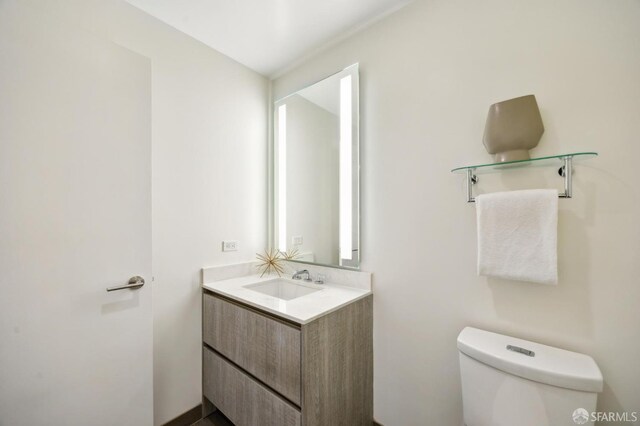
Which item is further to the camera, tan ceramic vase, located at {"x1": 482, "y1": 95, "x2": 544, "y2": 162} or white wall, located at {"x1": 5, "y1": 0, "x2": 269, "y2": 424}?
white wall, located at {"x1": 5, "y1": 0, "x2": 269, "y2": 424}

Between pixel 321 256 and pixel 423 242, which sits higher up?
pixel 423 242

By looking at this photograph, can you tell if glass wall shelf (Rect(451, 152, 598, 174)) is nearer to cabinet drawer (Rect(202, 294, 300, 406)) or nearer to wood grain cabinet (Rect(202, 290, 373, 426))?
wood grain cabinet (Rect(202, 290, 373, 426))

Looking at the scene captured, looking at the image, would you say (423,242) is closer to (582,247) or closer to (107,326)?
(582,247)

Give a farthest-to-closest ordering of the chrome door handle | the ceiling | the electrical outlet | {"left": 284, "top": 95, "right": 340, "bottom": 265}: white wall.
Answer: the electrical outlet, {"left": 284, "top": 95, "right": 340, "bottom": 265}: white wall, the ceiling, the chrome door handle

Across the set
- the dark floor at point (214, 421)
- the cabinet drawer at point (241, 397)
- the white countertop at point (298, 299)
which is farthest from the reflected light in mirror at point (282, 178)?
the dark floor at point (214, 421)

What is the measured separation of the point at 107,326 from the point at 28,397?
0.32 meters

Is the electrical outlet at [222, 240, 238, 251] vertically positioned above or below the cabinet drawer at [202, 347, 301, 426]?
above

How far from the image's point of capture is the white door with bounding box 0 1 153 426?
39.2 inches

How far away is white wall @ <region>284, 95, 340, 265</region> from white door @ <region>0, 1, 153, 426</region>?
958mm

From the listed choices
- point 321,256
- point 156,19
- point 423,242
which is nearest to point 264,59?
point 156,19

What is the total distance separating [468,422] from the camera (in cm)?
104

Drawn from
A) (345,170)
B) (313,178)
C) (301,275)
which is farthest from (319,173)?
(301,275)

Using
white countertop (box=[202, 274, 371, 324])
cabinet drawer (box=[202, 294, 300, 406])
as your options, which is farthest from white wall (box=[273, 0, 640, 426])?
cabinet drawer (box=[202, 294, 300, 406])
